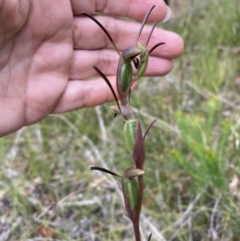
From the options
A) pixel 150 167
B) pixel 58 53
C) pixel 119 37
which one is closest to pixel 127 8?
pixel 119 37

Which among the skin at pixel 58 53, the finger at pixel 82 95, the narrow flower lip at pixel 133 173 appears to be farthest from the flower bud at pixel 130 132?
the finger at pixel 82 95

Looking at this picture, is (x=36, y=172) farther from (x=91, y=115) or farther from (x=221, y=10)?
(x=221, y=10)

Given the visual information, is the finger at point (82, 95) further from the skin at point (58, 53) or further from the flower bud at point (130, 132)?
the flower bud at point (130, 132)

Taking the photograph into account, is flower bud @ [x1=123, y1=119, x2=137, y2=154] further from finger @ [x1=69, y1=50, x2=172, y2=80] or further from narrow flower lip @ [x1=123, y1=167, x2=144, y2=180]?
finger @ [x1=69, y1=50, x2=172, y2=80]

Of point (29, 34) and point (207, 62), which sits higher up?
point (29, 34)

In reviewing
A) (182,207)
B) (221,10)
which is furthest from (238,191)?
(221,10)

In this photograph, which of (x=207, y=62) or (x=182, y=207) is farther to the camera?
(x=207, y=62)

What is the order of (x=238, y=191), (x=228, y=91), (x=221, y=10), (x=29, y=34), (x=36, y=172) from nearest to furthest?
1. (x=29, y=34)
2. (x=238, y=191)
3. (x=36, y=172)
4. (x=228, y=91)
5. (x=221, y=10)

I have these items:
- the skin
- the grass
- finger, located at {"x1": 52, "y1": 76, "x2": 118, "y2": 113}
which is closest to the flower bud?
the grass

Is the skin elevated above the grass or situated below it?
above
